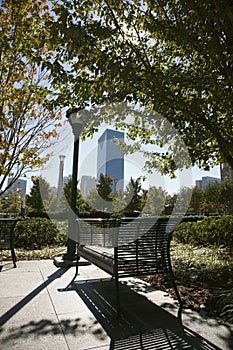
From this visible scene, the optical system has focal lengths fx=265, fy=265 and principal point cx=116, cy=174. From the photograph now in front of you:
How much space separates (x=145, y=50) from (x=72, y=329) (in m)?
3.89

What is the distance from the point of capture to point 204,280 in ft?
12.5

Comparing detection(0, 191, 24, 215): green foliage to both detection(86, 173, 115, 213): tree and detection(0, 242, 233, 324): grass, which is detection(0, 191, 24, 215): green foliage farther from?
detection(0, 242, 233, 324): grass

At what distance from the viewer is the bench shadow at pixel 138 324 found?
6.47 feet

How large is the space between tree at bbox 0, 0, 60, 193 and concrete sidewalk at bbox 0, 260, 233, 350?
315cm

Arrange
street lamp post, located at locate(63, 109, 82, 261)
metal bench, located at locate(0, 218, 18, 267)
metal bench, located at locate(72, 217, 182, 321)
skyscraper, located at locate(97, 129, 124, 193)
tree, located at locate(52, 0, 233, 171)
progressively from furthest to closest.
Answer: skyscraper, located at locate(97, 129, 124, 193)
street lamp post, located at locate(63, 109, 82, 261)
metal bench, located at locate(0, 218, 18, 267)
tree, located at locate(52, 0, 233, 171)
metal bench, located at locate(72, 217, 182, 321)

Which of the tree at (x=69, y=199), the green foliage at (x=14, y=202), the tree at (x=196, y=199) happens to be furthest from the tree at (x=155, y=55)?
the tree at (x=196, y=199)

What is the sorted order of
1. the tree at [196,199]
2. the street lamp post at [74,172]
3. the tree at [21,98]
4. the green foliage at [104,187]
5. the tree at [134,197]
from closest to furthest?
the tree at [21,98]
the street lamp post at [74,172]
the green foliage at [104,187]
the tree at [134,197]
the tree at [196,199]

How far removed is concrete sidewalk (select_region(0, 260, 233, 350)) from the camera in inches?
77.7

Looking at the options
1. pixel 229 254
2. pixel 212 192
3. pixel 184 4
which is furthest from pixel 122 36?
pixel 212 192

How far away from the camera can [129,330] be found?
86.9 inches

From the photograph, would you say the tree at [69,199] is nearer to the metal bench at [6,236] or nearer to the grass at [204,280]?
the grass at [204,280]

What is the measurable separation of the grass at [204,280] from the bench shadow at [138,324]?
462mm

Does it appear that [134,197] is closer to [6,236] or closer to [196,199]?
[196,199]

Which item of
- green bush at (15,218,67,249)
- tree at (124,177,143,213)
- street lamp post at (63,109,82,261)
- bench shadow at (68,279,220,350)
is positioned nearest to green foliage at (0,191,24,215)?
tree at (124,177,143,213)
